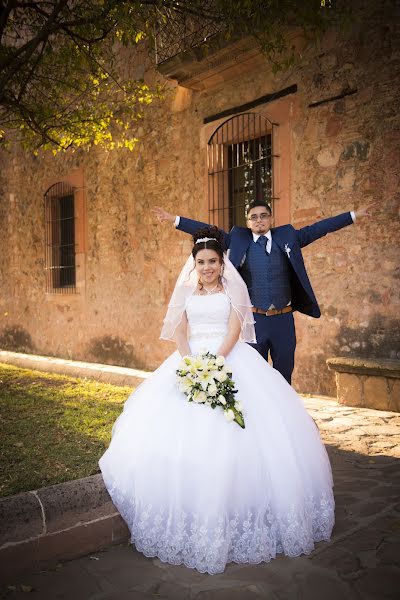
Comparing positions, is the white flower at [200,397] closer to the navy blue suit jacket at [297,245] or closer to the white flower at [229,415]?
the white flower at [229,415]

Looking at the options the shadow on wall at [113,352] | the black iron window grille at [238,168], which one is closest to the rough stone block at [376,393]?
the black iron window grille at [238,168]

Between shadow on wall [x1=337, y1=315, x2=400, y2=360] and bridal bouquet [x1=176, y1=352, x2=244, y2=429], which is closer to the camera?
bridal bouquet [x1=176, y1=352, x2=244, y2=429]

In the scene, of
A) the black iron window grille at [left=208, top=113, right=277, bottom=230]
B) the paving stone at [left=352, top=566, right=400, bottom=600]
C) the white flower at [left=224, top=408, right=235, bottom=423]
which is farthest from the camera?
the black iron window grille at [left=208, top=113, right=277, bottom=230]

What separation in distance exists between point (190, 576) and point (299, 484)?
0.70m

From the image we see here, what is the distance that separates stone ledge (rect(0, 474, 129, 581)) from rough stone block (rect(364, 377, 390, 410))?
3659 millimetres

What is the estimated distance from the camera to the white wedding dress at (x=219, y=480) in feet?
8.21

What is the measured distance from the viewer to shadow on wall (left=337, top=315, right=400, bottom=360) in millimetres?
5800

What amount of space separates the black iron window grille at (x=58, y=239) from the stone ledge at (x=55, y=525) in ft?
29.2

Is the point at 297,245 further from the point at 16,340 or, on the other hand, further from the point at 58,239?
the point at 16,340

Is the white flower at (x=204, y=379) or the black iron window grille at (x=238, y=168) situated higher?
the black iron window grille at (x=238, y=168)

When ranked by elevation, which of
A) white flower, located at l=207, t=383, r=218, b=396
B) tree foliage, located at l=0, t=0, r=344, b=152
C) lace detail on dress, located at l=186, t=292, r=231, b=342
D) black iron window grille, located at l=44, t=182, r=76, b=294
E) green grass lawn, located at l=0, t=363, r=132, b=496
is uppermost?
tree foliage, located at l=0, t=0, r=344, b=152

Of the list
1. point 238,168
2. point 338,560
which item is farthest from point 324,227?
point 238,168

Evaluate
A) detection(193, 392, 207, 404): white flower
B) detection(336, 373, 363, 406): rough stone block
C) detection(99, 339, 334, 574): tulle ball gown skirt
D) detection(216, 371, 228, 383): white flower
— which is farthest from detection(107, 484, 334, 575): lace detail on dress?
detection(336, 373, 363, 406): rough stone block

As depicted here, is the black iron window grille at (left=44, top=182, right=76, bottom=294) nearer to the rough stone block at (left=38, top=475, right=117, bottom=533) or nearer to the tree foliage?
the tree foliage
